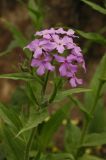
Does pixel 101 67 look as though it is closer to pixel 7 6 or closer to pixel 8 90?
pixel 8 90

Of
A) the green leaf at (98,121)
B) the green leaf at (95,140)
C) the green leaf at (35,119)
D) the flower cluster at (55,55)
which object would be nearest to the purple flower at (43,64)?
the flower cluster at (55,55)

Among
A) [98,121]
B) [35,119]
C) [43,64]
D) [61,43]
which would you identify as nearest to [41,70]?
[43,64]

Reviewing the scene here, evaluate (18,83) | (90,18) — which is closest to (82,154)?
(18,83)

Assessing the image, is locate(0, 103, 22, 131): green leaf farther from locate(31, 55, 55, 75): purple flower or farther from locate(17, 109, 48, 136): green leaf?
locate(31, 55, 55, 75): purple flower

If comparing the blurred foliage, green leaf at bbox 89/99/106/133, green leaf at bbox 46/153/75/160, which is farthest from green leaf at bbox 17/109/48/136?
green leaf at bbox 89/99/106/133

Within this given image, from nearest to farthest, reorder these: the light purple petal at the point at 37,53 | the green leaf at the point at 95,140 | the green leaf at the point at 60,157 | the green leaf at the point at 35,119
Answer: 1. the light purple petal at the point at 37,53
2. the green leaf at the point at 35,119
3. the green leaf at the point at 60,157
4. the green leaf at the point at 95,140

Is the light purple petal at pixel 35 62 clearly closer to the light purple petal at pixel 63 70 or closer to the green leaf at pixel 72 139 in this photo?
the light purple petal at pixel 63 70

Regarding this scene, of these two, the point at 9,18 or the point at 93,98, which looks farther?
the point at 9,18
